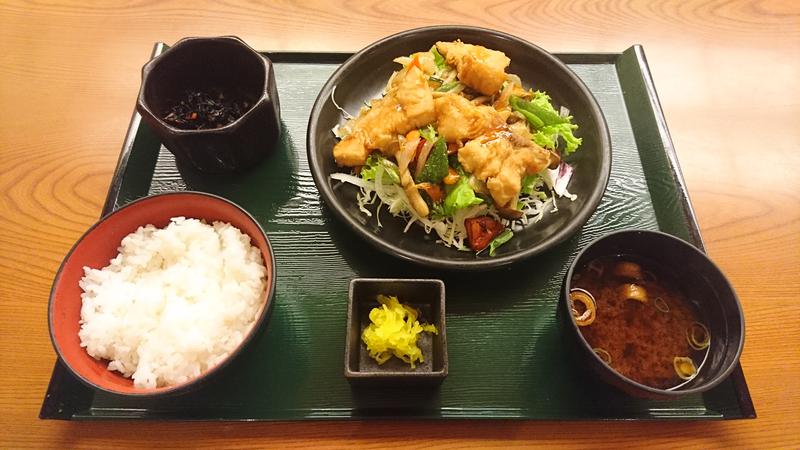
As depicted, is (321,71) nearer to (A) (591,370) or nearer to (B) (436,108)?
(B) (436,108)

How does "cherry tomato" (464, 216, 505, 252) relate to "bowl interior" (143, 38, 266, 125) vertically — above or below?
below

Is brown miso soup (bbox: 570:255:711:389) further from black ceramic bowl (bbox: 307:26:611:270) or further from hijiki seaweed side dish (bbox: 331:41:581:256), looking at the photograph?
hijiki seaweed side dish (bbox: 331:41:581:256)

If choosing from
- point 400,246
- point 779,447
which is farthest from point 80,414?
point 779,447

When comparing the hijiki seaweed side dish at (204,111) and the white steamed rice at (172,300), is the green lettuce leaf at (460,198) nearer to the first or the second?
the white steamed rice at (172,300)

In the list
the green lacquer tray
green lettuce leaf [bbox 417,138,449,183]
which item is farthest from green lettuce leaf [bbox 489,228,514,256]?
green lettuce leaf [bbox 417,138,449,183]

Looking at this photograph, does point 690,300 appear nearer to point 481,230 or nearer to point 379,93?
point 481,230

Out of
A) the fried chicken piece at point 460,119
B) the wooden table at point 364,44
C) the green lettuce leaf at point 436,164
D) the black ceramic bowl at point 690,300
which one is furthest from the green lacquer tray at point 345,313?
the fried chicken piece at point 460,119
